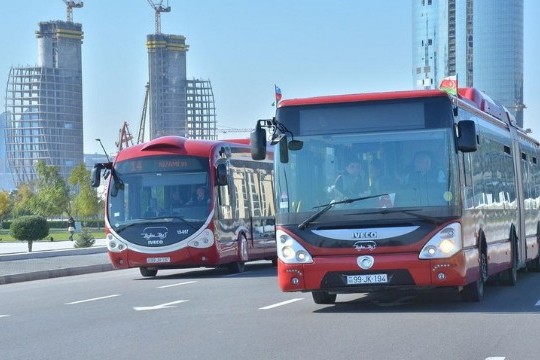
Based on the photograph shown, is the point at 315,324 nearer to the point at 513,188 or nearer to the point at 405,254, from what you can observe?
the point at 405,254

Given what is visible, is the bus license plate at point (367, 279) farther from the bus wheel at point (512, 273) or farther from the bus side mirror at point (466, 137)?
the bus wheel at point (512, 273)

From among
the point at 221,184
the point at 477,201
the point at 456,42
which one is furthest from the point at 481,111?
the point at 456,42

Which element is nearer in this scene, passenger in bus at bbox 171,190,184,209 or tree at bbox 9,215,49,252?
passenger in bus at bbox 171,190,184,209

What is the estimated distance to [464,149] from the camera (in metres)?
14.6

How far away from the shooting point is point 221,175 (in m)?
26.3

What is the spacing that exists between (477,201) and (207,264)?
10837mm

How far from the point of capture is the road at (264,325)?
10977 mm

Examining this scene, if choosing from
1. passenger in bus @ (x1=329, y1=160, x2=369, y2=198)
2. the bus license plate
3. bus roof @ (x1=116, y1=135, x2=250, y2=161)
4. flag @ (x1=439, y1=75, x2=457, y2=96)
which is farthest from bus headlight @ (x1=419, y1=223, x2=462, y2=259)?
bus roof @ (x1=116, y1=135, x2=250, y2=161)

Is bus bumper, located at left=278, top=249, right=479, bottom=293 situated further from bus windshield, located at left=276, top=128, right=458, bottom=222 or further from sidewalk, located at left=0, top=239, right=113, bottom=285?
sidewalk, located at left=0, top=239, right=113, bottom=285

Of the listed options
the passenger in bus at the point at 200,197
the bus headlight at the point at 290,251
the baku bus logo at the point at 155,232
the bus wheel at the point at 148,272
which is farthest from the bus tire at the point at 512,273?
the bus wheel at the point at 148,272

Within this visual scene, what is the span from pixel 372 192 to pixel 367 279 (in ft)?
3.57

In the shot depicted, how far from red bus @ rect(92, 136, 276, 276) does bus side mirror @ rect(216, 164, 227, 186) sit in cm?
2

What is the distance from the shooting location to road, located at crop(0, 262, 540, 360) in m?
11.0

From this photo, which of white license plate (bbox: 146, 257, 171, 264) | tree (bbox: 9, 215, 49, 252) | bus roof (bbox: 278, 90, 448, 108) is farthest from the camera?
tree (bbox: 9, 215, 49, 252)
